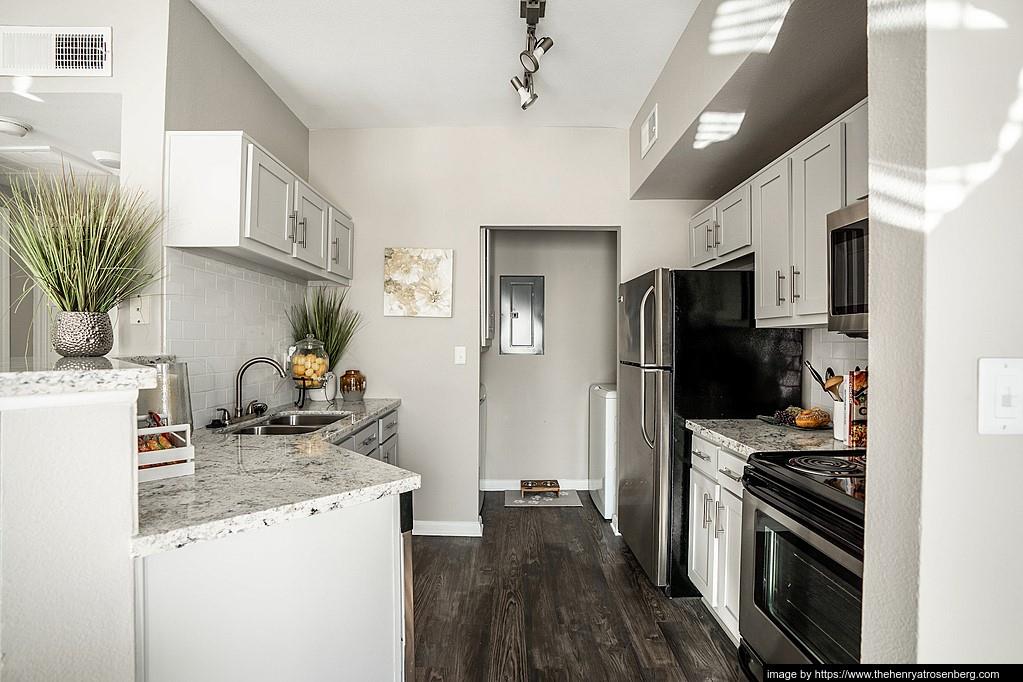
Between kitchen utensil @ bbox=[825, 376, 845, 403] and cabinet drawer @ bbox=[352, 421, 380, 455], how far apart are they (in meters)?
2.14

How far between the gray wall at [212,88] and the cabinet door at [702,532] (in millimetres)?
2766

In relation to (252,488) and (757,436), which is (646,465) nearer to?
(757,436)

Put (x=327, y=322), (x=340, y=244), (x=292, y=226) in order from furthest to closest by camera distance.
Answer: (x=327, y=322), (x=340, y=244), (x=292, y=226)

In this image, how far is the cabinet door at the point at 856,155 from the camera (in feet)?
6.84

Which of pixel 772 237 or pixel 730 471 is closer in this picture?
pixel 730 471

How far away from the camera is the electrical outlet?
2.45m

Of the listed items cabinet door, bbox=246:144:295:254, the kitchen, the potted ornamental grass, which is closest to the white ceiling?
the kitchen

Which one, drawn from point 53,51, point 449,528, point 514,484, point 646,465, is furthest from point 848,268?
point 514,484

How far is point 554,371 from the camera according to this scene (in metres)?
5.39

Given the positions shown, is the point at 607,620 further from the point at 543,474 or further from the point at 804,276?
the point at 543,474

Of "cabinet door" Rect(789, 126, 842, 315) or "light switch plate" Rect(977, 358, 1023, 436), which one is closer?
"light switch plate" Rect(977, 358, 1023, 436)

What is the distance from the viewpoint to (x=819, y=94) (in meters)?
2.42

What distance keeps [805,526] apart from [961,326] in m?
0.89

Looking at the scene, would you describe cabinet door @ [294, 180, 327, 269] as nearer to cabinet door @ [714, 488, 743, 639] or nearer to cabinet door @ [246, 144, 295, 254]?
cabinet door @ [246, 144, 295, 254]
